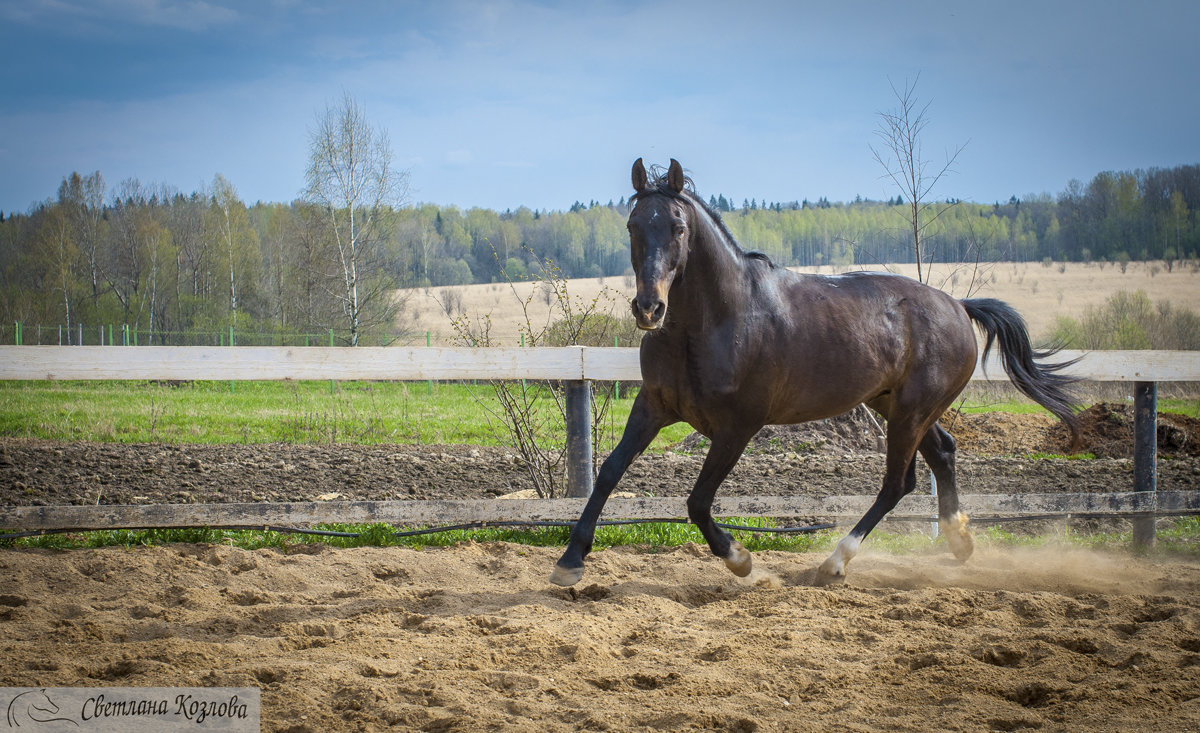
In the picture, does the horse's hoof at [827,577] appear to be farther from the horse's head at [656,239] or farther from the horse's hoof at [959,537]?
the horse's head at [656,239]

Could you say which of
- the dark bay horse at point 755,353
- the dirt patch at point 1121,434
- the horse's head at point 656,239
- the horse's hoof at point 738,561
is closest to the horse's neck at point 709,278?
the dark bay horse at point 755,353

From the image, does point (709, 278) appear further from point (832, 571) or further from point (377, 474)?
point (377, 474)

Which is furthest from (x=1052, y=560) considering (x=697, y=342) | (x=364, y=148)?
(x=364, y=148)

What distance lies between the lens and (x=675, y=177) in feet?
12.1

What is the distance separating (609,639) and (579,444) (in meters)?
2.10

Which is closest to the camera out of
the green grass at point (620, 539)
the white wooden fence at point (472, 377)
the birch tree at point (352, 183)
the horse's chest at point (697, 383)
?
the horse's chest at point (697, 383)

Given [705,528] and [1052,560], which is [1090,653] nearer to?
[705,528]

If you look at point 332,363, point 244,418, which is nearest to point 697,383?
point 332,363

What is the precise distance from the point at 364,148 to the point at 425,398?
14.3 m

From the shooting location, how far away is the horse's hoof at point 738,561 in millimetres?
3949

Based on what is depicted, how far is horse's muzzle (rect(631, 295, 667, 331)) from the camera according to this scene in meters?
3.16

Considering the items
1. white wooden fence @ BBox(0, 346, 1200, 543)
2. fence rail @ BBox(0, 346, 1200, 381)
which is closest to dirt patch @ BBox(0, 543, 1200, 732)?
white wooden fence @ BBox(0, 346, 1200, 543)
